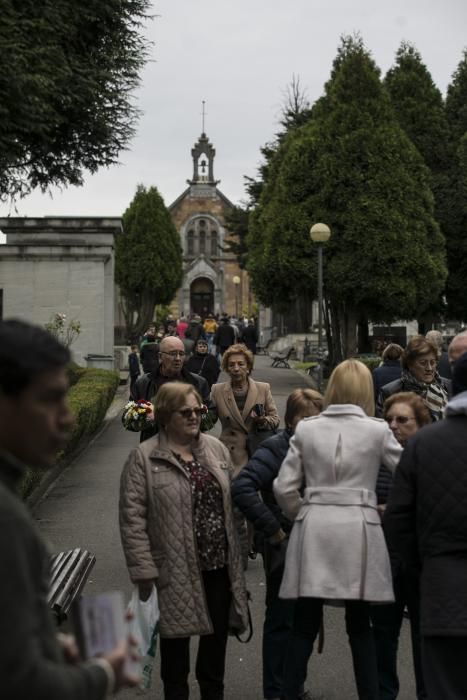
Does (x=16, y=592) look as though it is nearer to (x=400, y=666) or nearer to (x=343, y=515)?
(x=343, y=515)

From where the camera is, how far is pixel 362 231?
89.8ft

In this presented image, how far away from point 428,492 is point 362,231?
940 inches

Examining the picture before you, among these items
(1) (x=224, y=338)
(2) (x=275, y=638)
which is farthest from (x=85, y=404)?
(1) (x=224, y=338)

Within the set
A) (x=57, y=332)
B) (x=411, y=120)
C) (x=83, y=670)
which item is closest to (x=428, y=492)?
(x=83, y=670)

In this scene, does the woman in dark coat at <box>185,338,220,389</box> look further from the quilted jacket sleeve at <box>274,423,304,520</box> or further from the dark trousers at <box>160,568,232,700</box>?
the quilted jacket sleeve at <box>274,423,304,520</box>

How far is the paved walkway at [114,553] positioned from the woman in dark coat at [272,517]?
269 mm

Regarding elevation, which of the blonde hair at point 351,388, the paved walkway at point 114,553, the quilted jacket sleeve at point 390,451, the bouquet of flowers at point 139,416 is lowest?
the paved walkway at point 114,553

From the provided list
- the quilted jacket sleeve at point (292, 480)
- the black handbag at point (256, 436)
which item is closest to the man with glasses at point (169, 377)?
the black handbag at point (256, 436)

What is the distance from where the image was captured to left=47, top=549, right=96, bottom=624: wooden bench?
5242 millimetres

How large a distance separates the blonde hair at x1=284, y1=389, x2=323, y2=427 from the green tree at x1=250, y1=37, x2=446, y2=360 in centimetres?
2210

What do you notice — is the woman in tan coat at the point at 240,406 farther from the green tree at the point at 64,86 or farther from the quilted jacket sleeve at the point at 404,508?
the green tree at the point at 64,86

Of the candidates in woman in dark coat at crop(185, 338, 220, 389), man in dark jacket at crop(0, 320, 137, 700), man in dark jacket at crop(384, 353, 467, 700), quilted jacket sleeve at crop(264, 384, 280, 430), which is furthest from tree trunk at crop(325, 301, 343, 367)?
man in dark jacket at crop(0, 320, 137, 700)

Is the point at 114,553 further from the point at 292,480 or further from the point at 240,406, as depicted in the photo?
the point at 292,480

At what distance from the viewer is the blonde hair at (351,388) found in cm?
467
